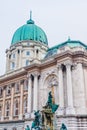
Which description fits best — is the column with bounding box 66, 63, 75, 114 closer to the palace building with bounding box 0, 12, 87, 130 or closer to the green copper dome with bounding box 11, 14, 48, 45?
the palace building with bounding box 0, 12, 87, 130

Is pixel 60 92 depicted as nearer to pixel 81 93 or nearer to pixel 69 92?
pixel 69 92

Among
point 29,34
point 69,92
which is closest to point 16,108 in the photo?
point 69,92

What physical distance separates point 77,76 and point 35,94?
815 cm

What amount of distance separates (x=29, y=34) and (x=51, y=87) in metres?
21.4

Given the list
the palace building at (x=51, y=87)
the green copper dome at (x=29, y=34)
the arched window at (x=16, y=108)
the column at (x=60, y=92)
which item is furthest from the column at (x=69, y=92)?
the green copper dome at (x=29, y=34)

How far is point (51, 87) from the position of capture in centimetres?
3353

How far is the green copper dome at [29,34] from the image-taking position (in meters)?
50.7

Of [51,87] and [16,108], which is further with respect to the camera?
[16,108]

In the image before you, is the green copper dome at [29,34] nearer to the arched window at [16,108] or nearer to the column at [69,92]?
the arched window at [16,108]

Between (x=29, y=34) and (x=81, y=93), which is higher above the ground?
(x=29, y=34)

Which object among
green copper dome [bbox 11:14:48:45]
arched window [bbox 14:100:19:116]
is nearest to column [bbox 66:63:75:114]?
arched window [bbox 14:100:19:116]

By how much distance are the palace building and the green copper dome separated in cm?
376

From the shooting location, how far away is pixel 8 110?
130 feet

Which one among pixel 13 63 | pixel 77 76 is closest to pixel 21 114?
pixel 77 76
